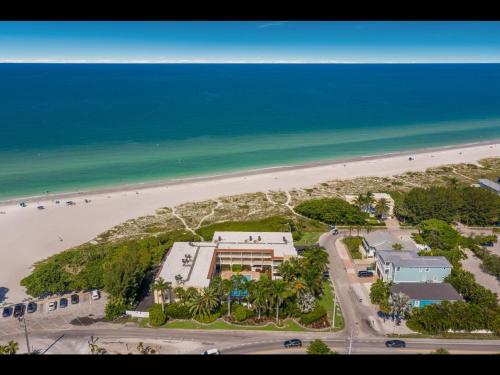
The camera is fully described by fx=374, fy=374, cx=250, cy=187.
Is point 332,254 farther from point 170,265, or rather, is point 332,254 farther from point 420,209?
point 170,265

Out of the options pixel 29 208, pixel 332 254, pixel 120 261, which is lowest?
pixel 332 254

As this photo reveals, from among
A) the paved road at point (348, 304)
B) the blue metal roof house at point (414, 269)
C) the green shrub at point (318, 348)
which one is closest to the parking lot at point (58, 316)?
the green shrub at point (318, 348)

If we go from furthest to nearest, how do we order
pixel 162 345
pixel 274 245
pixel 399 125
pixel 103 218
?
1. pixel 399 125
2. pixel 103 218
3. pixel 274 245
4. pixel 162 345

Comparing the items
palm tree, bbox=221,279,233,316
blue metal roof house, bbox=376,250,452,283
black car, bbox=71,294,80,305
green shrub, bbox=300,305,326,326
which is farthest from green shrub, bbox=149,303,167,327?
blue metal roof house, bbox=376,250,452,283

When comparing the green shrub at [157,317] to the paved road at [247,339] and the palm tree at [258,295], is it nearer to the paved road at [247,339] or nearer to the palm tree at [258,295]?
the paved road at [247,339]

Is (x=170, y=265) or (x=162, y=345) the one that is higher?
(x=170, y=265)

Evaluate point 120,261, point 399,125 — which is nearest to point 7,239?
point 120,261
